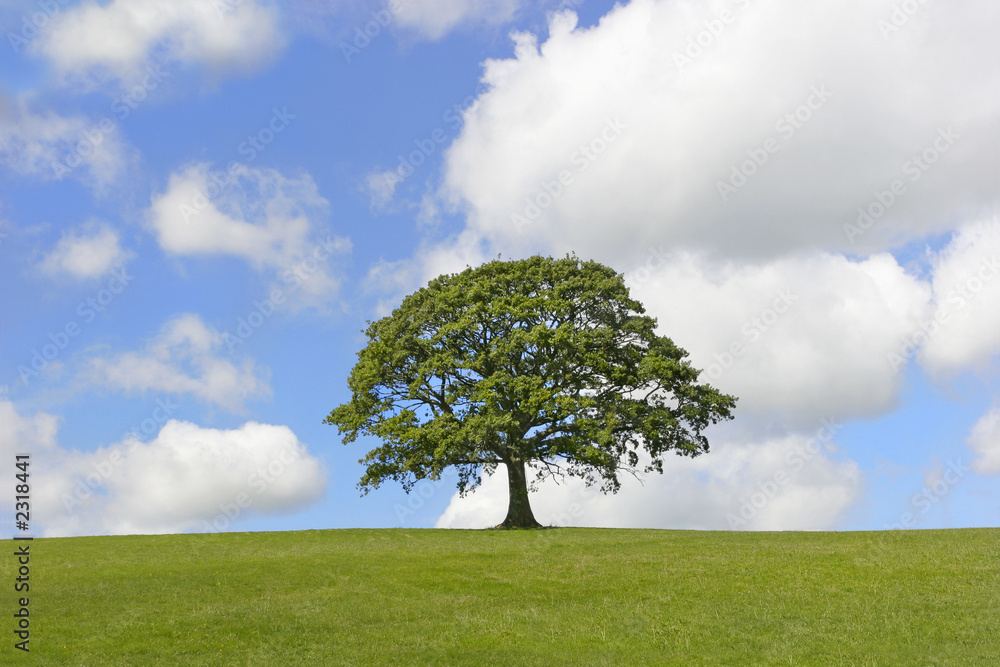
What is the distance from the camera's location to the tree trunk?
1815 inches

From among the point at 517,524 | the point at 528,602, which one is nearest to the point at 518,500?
the point at 517,524

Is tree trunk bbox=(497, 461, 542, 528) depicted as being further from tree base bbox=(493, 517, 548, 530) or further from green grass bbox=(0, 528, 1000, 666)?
green grass bbox=(0, 528, 1000, 666)

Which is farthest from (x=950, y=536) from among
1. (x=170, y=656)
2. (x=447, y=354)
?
(x=170, y=656)

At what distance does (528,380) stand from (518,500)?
25.9ft

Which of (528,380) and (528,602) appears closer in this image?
(528,602)

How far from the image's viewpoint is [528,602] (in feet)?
85.5

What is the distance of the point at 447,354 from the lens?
151 feet

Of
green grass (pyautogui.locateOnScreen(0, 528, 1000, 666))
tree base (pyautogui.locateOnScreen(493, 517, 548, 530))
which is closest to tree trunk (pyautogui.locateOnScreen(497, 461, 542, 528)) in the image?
tree base (pyautogui.locateOnScreen(493, 517, 548, 530))

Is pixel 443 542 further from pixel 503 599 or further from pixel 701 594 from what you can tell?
pixel 701 594

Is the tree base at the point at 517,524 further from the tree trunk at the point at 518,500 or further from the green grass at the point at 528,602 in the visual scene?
the green grass at the point at 528,602

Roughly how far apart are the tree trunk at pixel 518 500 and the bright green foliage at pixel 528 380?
0.51 m

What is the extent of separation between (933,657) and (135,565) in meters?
30.6

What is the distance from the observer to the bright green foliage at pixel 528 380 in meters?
44.1

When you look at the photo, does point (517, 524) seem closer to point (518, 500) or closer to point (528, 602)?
point (518, 500)
